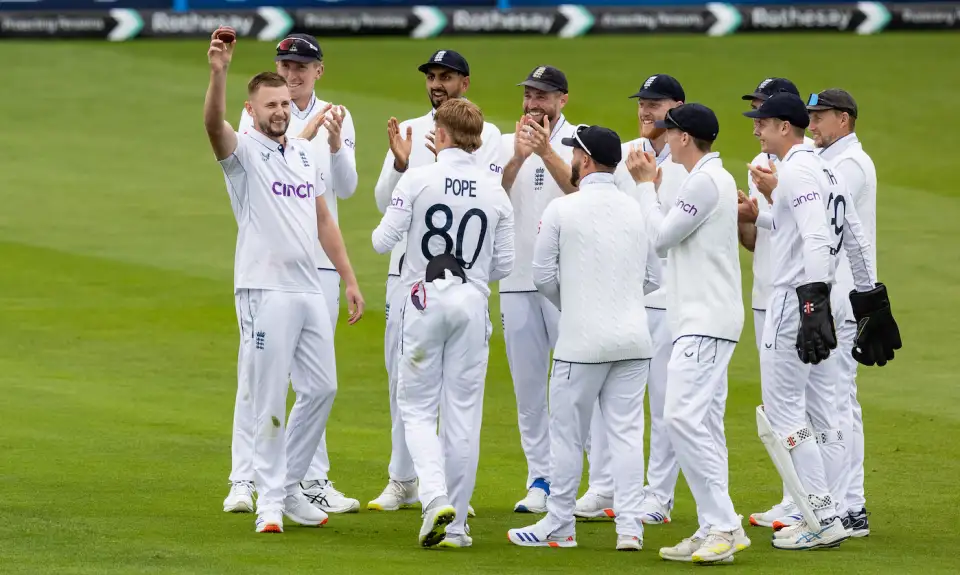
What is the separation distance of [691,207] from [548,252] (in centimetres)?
84

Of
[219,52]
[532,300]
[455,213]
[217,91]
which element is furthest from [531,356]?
[219,52]

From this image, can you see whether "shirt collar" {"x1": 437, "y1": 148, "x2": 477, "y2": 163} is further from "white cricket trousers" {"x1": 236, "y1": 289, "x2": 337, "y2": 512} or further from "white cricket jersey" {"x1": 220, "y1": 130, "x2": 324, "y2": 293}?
"white cricket trousers" {"x1": 236, "y1": 289, "x2": 337, "y2": 512}

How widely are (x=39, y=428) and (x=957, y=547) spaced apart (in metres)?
6.74

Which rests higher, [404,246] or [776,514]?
[404,246]

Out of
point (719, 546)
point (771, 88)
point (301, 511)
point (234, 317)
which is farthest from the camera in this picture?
point (234, 317)

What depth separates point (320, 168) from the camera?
9812 mm

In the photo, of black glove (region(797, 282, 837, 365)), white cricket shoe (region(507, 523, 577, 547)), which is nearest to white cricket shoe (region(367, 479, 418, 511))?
white cricket shoe (region(507, 523, 577, 547))

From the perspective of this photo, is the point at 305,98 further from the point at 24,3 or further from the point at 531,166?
the point at 24,3

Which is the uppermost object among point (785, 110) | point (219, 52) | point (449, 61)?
point (449, 61)

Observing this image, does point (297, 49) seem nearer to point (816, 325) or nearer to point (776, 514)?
point (816, 325)

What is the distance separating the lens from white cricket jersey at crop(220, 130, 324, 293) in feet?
29.0

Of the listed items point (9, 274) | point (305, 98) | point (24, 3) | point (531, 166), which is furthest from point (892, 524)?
point (24, 3)

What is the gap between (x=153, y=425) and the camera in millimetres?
12023

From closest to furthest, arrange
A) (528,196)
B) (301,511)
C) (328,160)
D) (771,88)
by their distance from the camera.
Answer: (301,511) < (771,88) < (328,160) < (528,196)
